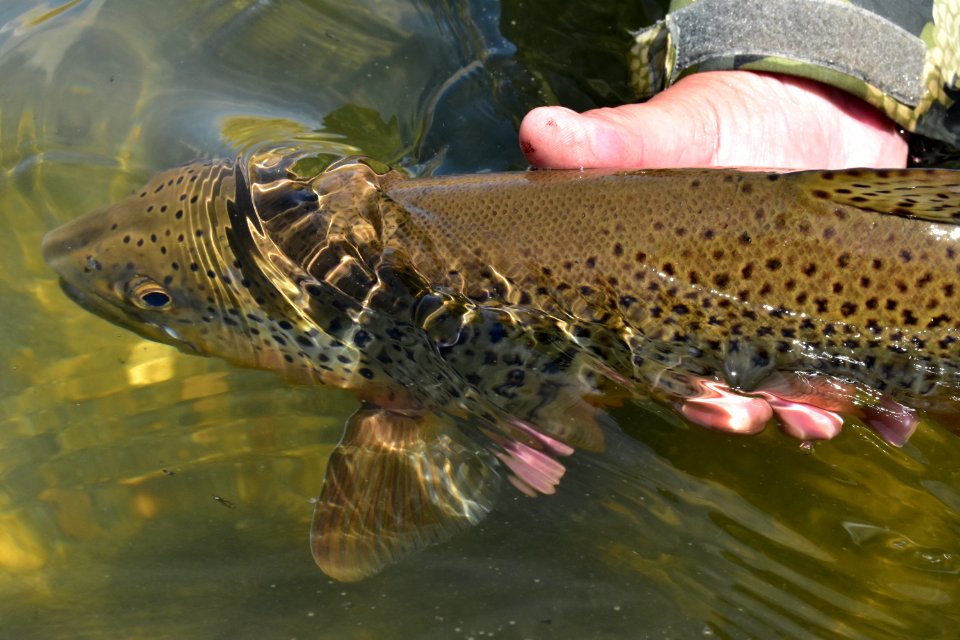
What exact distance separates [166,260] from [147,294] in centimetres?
14

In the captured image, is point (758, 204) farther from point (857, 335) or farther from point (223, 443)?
point (223, 443)

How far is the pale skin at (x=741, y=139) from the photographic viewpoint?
286 cm

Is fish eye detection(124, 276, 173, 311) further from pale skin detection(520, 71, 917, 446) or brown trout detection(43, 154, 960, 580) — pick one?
pale skin detection(520, 71, 917, 446)

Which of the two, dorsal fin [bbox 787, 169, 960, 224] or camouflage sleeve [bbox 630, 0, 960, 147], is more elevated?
camouflage sleeve [bbox 630, 0, 960, 147]

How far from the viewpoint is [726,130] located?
334cm

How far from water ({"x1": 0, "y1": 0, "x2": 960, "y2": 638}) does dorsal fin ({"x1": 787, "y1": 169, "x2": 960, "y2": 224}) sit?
3.06ft

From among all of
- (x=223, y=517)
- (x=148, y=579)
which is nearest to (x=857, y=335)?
(x=223, y=517)

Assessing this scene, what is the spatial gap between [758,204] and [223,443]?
1.88 m

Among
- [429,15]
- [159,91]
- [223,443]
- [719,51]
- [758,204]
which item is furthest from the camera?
[429,15]

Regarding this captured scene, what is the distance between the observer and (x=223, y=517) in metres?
2.80

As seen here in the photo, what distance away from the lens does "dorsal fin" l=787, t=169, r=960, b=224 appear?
96.2 inches

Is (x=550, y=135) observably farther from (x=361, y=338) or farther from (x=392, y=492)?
(x=392, y=492)

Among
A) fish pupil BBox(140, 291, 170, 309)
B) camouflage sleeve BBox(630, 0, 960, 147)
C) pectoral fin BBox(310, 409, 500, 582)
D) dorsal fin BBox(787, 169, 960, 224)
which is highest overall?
camouflage sleeve BBox(630, 0, 960, 147)

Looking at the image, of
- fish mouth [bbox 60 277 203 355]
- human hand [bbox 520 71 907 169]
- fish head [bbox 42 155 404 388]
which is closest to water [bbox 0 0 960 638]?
fish mouth [bbox 60 277 203 355]
